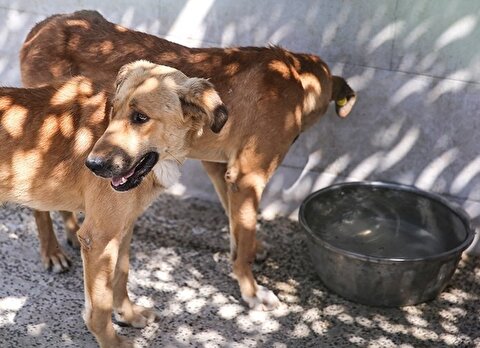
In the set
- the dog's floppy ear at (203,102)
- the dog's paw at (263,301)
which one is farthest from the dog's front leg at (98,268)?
the dog's paw at (263,301)

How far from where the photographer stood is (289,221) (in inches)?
254

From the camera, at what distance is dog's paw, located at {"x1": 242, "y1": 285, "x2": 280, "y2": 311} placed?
17.4 feet

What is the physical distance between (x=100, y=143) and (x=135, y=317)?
1.52m

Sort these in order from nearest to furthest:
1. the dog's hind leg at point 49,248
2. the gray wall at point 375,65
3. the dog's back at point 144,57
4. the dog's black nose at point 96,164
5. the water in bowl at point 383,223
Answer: the dog's black nose at point 96,164
the dog's back at point 144,57
the dog's hind leg at point 49,248
the gray wall at point 375,65
the water in bowl at point 383,223

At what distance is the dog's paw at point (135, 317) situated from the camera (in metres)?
4.98

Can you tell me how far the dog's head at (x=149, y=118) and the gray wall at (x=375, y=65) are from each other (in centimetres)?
192

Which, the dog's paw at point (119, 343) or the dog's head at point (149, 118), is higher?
the dog's head at point (149, 118)

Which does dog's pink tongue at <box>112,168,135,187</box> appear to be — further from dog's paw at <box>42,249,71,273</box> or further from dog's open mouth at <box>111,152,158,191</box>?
dog's paw at <box>42,249,71,273</box>

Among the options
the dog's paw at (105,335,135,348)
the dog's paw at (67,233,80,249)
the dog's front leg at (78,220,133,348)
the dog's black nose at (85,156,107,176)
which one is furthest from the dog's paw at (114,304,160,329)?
the dog's black nose at (85,156,107,176)

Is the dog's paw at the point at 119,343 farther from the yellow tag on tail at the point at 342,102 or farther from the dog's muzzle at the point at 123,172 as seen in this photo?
the yellow tag on tail at the point at 342,102

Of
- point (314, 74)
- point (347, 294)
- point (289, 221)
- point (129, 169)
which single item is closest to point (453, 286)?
point (347, 294)

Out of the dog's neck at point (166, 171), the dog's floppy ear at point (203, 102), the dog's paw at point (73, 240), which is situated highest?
the dog's floppy ear at point (203, 102)

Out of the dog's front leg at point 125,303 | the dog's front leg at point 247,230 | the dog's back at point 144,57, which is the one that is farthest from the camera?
the dog's front leg at point 247,230

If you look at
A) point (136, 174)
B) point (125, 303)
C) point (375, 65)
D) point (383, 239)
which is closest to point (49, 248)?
point (125, 303)
